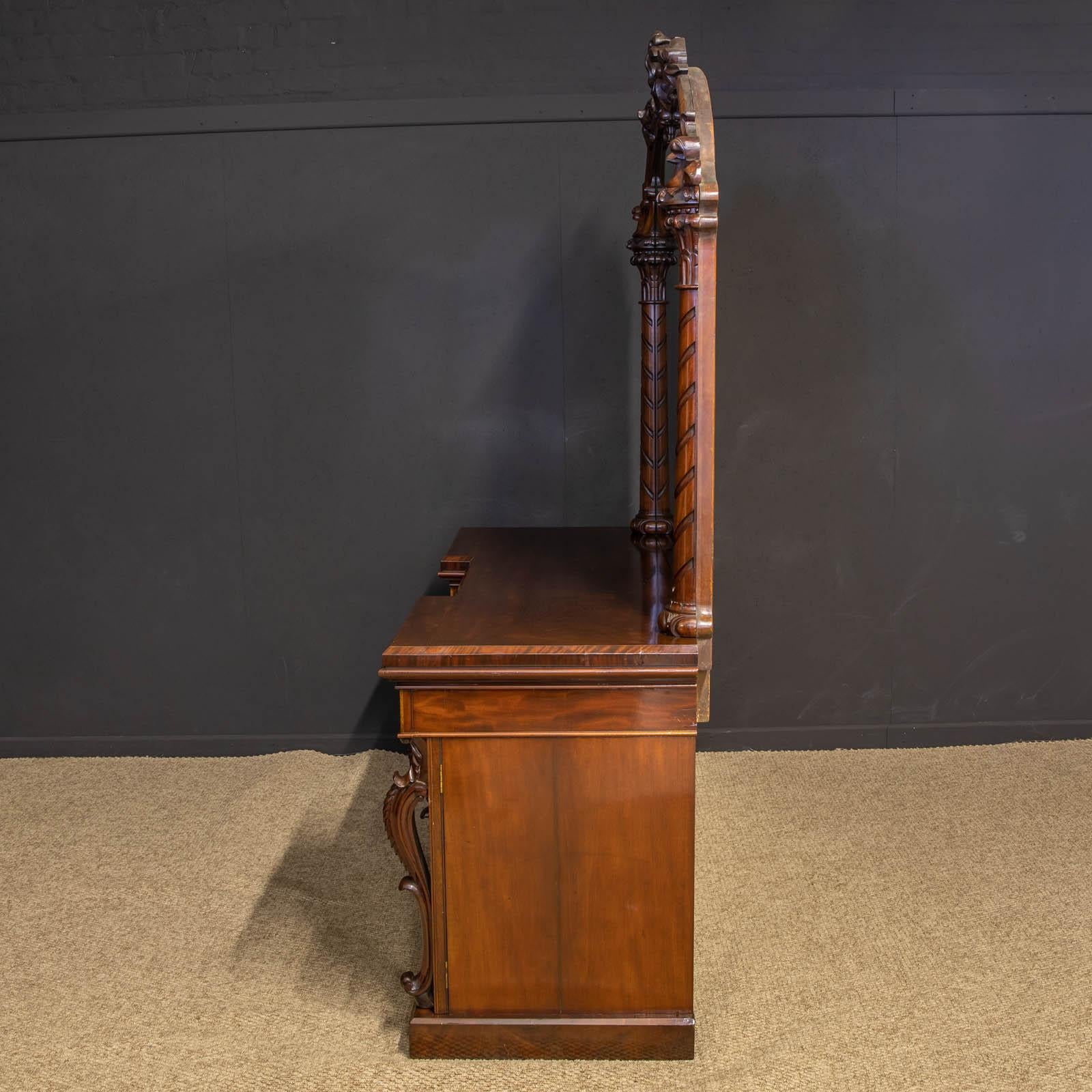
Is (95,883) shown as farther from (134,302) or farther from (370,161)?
(370,161)

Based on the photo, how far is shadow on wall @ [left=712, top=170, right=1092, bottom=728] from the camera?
412 centimetres

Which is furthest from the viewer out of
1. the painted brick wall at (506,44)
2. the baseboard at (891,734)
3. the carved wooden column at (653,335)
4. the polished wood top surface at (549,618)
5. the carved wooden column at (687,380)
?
the baseboard at (891,734)

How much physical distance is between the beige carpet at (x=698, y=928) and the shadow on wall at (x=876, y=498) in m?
0.27

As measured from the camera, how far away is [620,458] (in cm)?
421

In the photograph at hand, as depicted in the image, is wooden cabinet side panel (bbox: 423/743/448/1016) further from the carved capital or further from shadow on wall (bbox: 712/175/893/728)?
shadow on wall (bbox: 712/175/893/728)

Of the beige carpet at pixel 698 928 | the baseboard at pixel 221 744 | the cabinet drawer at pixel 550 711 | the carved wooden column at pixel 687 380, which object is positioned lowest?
the baseboard at pixel 221 744

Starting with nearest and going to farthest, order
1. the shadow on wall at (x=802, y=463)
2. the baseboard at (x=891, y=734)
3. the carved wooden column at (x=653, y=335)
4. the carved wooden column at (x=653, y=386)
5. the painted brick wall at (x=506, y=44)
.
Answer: the carved wooden column at (x=653, y=335)
the carved wooden column at (x=653, y=386)
the painted brick wall at (x=506, y=44)
the shadow on wall at (x=802, y=463)
the baseboard at (x=891, y=734)

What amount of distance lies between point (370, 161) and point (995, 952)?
3.09m

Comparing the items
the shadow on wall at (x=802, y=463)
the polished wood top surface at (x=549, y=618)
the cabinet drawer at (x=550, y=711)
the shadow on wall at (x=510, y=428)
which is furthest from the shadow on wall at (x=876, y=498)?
the cabinet drawer at (x=550, y=711)

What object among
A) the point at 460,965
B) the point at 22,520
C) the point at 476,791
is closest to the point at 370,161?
the point at 22,520

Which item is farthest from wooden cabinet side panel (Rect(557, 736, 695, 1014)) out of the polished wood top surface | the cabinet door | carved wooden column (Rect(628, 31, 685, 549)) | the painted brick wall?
the painted brick wall

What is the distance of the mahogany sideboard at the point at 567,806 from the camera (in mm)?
2439

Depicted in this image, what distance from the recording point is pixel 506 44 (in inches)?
158

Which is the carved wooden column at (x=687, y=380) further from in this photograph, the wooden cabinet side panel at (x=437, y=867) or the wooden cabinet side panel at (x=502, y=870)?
the wooden cabinet side panel at (x=437, y=867)
